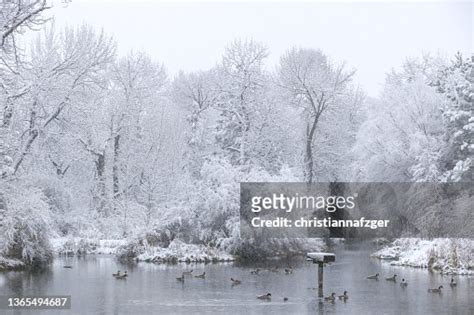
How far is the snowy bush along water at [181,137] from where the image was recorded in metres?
30.3

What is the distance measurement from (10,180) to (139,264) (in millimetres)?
6477

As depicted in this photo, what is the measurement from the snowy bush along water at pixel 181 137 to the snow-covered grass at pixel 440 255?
4.58 m

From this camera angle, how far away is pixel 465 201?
29.5 m

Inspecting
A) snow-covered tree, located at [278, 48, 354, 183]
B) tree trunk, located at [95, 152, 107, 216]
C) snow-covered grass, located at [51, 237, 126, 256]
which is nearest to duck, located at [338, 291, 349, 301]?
snow-covered grass, located at [51, 237, 126, 256]

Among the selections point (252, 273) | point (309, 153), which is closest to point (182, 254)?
point (252, 273)

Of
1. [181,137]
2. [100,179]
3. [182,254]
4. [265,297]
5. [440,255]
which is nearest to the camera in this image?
[265,297]

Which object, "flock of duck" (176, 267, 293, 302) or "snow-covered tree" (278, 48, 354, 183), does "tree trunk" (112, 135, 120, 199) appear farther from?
"flock of duck" (176, 267, 293, 302)

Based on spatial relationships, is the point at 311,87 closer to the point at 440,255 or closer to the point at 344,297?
the point at 440,255

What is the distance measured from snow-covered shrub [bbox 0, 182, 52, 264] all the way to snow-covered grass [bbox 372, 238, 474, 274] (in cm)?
1379

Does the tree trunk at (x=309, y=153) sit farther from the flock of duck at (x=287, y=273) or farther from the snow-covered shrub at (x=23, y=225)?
the snow-covered shrub at (x=23, y=225)

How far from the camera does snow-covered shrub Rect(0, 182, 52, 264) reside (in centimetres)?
2508

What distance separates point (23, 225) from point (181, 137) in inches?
763

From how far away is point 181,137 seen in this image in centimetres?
4425

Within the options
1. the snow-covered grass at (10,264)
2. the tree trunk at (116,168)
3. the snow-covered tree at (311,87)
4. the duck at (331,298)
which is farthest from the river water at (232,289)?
the snow-covered tree at (311,87)
